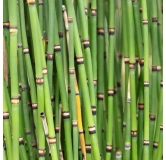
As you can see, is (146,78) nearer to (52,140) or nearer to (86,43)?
(86,43)

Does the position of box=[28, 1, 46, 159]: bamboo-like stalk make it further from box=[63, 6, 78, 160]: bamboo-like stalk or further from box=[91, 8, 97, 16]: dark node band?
box=[91, 8, 97, 16]: dark node band

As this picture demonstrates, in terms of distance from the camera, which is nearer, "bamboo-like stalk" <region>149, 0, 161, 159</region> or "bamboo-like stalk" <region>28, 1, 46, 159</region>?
"bamboo-like stalk" <region>28, 1, 46, 159</region>

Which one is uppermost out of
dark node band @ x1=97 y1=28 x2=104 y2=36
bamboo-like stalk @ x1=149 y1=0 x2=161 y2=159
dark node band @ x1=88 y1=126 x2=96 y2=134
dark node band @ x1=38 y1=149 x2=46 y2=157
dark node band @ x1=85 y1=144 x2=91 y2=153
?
dark node band @ x1=97 y1=28 x2=104 y2=36

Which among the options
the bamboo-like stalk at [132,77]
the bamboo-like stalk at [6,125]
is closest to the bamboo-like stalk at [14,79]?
the bamboo-like stalk at [6,125]

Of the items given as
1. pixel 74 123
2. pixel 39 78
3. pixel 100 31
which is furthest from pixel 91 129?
pixel 100 31

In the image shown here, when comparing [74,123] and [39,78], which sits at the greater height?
[39,78]

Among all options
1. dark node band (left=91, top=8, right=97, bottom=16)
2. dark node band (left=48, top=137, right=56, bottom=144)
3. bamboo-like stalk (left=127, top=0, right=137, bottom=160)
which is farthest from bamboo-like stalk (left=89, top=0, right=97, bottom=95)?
dark node band (left=48, top=137, right=56, bottom=144)

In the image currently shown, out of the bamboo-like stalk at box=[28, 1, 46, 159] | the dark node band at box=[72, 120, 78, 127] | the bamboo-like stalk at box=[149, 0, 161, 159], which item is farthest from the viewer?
the bamboo-like stalk at box=[149, 0, 161, 159]

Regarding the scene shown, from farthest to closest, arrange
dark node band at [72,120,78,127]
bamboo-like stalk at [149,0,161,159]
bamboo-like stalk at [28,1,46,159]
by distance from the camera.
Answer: bamboo-like stalk at [149,0,161,159], dark node band at [72,120,78,127], bamboo-like stalk at [28,1,46,159]

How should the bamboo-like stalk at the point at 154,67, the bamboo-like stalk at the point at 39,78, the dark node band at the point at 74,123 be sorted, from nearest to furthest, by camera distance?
the bamboo-like stalk at the point at 39,78 → the dark node band at the point at 74,123 → the bamboo-like stalk at the point at 154,67

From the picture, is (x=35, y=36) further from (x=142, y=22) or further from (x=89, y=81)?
(x=142, y=22)

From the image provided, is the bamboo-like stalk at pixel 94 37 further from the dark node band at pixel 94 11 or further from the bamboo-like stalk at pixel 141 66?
the bamboo-like stalk at pixel 141 66

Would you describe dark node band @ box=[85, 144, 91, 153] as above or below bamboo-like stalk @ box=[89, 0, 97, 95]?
below
